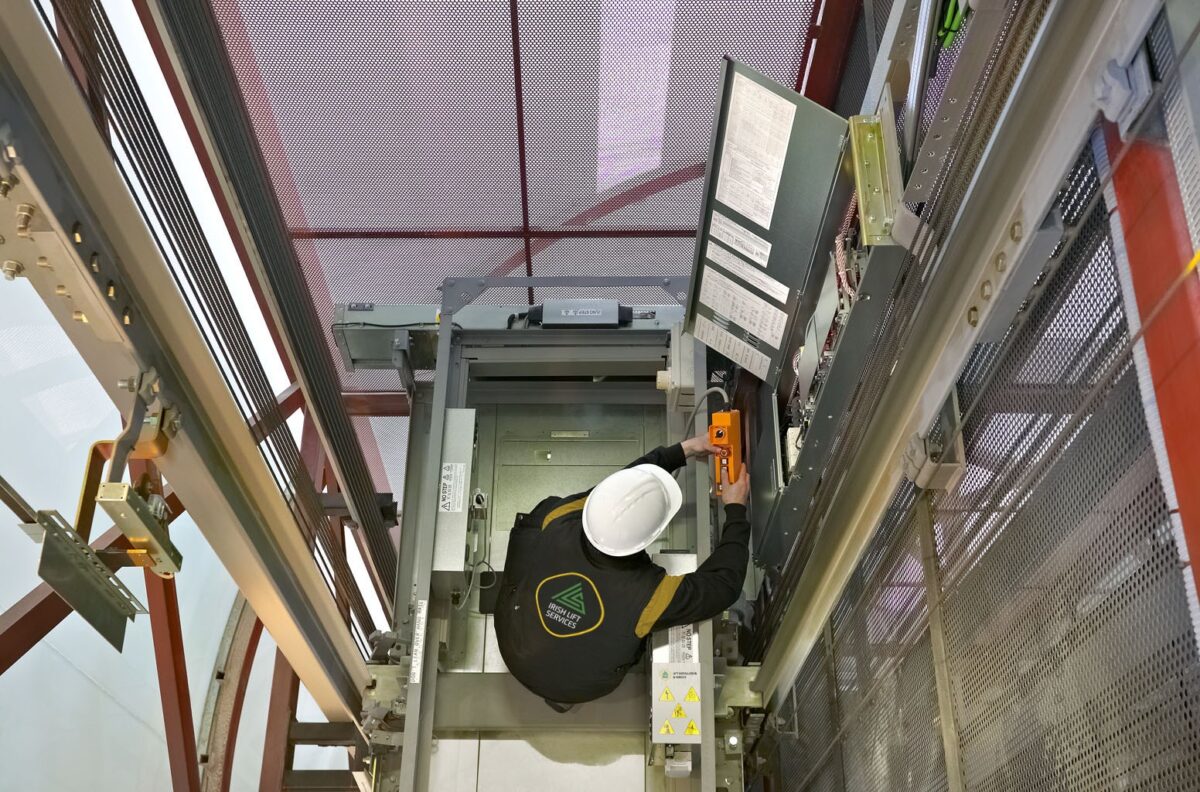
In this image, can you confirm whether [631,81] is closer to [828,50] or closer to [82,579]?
[828,50]

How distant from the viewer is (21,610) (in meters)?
4.99

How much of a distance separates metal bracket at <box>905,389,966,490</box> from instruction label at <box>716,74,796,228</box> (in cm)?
118

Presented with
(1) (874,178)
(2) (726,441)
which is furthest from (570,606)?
(1) (874,178)

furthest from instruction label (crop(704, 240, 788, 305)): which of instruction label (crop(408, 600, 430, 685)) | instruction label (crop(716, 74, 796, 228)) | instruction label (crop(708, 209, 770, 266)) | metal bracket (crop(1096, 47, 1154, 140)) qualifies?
metal bracket (crop(1096, 47, 1154, 140))

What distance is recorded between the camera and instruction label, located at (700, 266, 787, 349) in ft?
13.7

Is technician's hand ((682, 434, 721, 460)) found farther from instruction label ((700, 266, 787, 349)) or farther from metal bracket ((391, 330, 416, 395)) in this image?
metal bracket ((391, 330, 416, 395))

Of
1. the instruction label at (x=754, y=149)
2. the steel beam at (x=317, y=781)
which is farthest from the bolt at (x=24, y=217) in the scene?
the steel beam at (x=317, y=781)

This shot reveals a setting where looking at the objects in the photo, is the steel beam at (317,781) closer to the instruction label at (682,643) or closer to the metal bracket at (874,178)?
the instruction label at (682,643)

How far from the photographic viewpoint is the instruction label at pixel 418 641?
14.6 ft

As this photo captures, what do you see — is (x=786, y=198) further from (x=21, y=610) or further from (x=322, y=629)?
(x=21, y=610)

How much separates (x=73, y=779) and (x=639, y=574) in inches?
187


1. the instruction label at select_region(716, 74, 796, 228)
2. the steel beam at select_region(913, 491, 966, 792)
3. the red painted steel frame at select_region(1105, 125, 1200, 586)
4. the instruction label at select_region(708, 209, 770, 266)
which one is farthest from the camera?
the instruction label at select_region(708, 209, 770, 266)

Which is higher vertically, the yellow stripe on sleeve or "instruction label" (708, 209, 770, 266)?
"instruction label" (708, 209, 770, 266)

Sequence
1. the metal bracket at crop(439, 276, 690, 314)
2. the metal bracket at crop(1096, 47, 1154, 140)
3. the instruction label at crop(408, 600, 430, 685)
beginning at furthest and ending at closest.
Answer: the metal bracket at crop(439, 276, 690, 314)
the instruction label at crop(408, 600, 430, 685)
the metal bracket at crop(1096, 47, 1154, 140)
